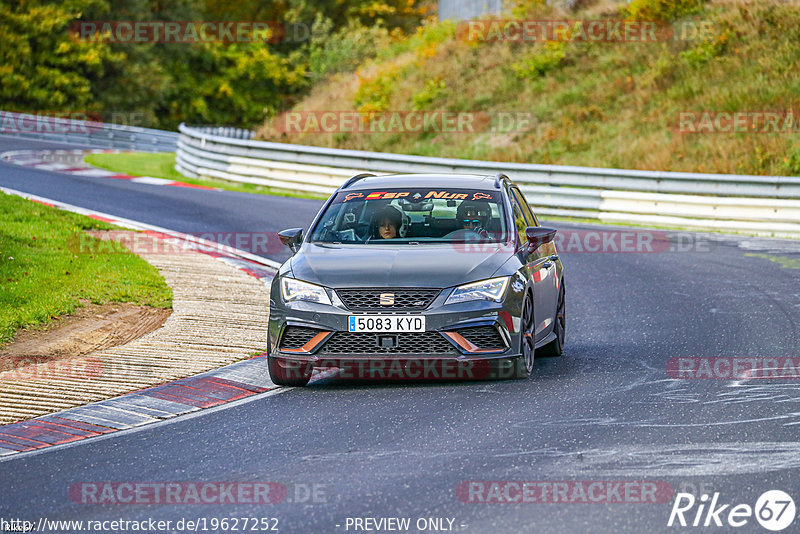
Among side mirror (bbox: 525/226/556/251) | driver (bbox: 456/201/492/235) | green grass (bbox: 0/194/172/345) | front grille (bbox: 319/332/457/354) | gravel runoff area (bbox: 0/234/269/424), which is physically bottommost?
gravel runoff area (bbox: 0/234/269/424)

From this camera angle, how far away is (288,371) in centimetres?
930

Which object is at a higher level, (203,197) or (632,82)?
(632,82)

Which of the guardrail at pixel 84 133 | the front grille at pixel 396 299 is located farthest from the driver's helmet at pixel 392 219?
the guardrail at pixel 84 133

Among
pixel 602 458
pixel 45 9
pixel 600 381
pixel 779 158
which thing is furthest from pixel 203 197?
pixel 45 9

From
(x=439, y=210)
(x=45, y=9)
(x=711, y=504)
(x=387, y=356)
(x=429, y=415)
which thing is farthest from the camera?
(x=45, y=9)

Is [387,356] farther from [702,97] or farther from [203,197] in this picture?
[702,97]

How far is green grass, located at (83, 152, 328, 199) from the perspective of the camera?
27.5 metres

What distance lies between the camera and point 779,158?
82.4 ft

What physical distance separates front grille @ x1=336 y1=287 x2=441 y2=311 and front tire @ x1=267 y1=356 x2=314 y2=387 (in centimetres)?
64

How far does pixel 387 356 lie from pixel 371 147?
24.8 m
